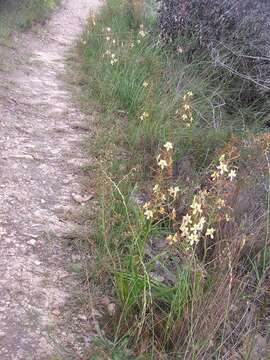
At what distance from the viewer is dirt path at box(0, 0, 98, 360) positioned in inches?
89.0

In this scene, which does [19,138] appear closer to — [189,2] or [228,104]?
[228,104]

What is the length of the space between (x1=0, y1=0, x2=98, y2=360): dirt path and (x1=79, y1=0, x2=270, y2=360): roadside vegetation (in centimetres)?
20

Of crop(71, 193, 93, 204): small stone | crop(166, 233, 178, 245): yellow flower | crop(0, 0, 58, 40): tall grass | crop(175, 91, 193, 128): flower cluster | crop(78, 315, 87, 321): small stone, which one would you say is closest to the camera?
crop(166, 233, 178, 245): yellow flower

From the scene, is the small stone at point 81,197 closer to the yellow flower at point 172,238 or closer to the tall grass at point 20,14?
the yellow flower at point 172,238

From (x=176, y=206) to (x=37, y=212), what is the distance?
95 centimetres

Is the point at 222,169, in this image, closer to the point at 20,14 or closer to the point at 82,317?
the point at 82,317

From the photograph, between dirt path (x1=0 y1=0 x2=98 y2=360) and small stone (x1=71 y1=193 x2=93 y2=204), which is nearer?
dirt path (x1=0 y1=0 x2=98 y2=360)

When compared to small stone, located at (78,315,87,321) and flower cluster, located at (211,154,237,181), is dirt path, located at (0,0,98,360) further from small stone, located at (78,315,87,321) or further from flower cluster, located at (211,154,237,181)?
flower cluster, located at (211,154,237,181)

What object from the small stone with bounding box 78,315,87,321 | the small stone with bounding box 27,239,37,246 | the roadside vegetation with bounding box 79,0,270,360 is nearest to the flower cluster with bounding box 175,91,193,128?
the roadside vegetation with bounding box 79,0,270,360

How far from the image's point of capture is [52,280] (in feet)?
8.52

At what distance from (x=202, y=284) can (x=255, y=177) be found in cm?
117

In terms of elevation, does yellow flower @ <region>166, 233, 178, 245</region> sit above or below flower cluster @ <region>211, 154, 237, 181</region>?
below

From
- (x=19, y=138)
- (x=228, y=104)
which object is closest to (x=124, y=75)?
(x=228, y=104)

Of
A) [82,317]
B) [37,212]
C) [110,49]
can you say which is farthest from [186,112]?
[82,317]
